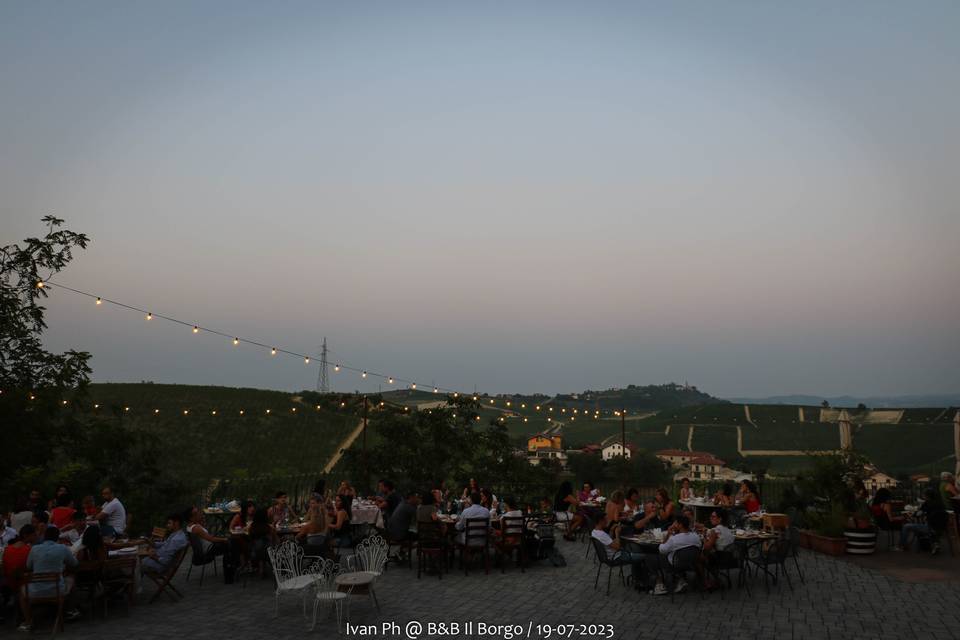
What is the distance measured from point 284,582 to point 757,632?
5.33 m

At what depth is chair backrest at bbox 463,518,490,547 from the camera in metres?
10.4

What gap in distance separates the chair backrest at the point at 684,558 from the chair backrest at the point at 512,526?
273 centimetres

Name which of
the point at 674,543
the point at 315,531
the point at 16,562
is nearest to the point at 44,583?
the point at 16,562

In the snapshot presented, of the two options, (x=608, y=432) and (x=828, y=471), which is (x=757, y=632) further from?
(x=608, y=432)

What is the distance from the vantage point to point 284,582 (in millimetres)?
7773

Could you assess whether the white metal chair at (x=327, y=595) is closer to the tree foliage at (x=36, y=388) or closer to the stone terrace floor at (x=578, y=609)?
the stone terrace floor at (x=578, y=609)

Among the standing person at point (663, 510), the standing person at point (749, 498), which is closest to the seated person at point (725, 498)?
the standing person at point (749, 498)

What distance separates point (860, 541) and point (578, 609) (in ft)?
20.5

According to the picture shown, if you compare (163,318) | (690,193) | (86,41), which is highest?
(86,41)

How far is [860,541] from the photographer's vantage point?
11516 mm

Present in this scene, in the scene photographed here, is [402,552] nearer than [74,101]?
Yes

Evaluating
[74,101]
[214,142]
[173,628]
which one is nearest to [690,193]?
[214,142]

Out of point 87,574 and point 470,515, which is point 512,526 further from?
point 87,574

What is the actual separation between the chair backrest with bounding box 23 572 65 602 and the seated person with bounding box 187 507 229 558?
2152 millimetres
